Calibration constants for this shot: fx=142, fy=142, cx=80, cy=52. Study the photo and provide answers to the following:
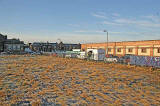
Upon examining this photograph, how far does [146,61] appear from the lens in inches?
922

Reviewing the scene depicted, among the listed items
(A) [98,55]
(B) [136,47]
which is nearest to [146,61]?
(A) [98,55]

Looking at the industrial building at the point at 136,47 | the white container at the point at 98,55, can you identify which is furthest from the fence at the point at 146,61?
the industrial building at the point at 136,47

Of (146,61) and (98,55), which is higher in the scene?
(98,55)

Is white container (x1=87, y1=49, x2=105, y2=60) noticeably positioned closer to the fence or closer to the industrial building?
the industrial building

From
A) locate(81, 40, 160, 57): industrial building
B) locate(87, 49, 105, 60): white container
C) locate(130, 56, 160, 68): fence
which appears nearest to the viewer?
locate(130, 56, 160, 68): fence

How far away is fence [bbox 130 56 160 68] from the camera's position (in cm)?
2192

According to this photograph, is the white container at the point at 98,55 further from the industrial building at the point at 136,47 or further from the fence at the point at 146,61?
the fence at the point at 146,61

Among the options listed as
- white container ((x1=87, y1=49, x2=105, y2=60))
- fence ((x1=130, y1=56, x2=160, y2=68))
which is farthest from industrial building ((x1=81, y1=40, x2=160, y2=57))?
fence ((x1=130, y1=56, x2=160, y2=68))

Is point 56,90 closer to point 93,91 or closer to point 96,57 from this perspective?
point 93,91

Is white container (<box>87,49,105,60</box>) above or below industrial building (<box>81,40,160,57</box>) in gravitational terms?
below

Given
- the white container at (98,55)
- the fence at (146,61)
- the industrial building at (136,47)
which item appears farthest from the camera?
the industrial building at (136,47)

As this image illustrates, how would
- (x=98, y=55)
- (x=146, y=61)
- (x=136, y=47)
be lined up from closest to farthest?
(x=146, y=61) < (x=98, y=55) < (x=136, y=47)

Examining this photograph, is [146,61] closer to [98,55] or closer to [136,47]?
[98,55]

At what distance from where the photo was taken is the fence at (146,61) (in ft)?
71.9
